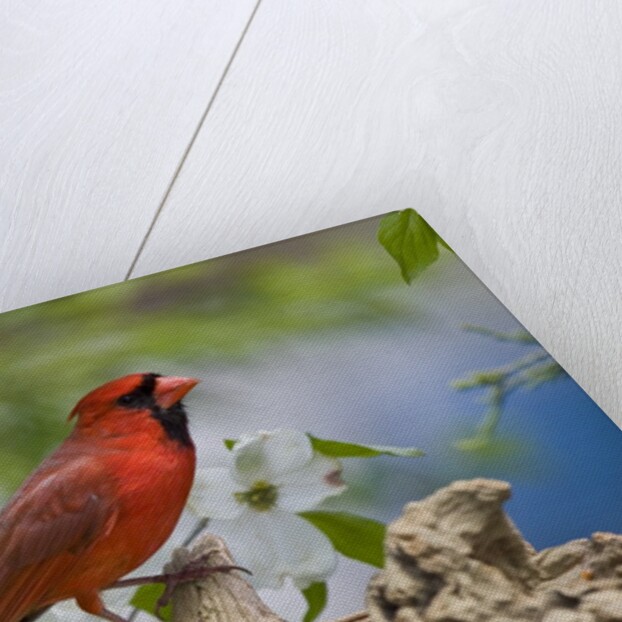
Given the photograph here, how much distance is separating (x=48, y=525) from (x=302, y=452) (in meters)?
0.14

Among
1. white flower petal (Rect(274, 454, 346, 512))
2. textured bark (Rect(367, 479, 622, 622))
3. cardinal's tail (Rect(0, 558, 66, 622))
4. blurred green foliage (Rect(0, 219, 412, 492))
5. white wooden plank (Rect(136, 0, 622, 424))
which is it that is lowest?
textured bark (Rect(367, 479, 622, 622))

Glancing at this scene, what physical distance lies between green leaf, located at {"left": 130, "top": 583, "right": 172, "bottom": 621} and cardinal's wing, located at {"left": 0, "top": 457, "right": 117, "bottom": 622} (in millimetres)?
37

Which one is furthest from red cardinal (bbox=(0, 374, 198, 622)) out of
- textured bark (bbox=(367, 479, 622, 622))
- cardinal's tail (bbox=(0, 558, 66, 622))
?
textured bark (bbox=(367, 479, 622, 622))

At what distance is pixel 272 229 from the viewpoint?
28.1 inches

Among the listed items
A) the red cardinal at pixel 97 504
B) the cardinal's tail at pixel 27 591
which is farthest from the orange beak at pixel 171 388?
the cardinal's tail at pixel 27 591

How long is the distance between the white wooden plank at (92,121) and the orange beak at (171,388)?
112 mm

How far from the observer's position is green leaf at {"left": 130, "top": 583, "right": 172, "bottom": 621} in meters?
0.51

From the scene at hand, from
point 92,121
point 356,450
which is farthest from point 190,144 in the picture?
point 356,450

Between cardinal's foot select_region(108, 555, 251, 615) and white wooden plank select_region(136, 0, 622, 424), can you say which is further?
white wooden plank select_region(136, 0, 622, 424)

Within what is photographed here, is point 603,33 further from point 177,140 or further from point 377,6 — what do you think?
point 177,140

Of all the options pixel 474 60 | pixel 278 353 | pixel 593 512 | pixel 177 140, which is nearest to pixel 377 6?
pixel 474 60

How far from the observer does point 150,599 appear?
0.52 meters

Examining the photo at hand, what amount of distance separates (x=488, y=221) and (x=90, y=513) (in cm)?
34

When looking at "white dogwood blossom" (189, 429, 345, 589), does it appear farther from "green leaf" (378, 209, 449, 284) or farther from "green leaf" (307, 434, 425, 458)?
"green leaf" (378, 209, 449, 284)
